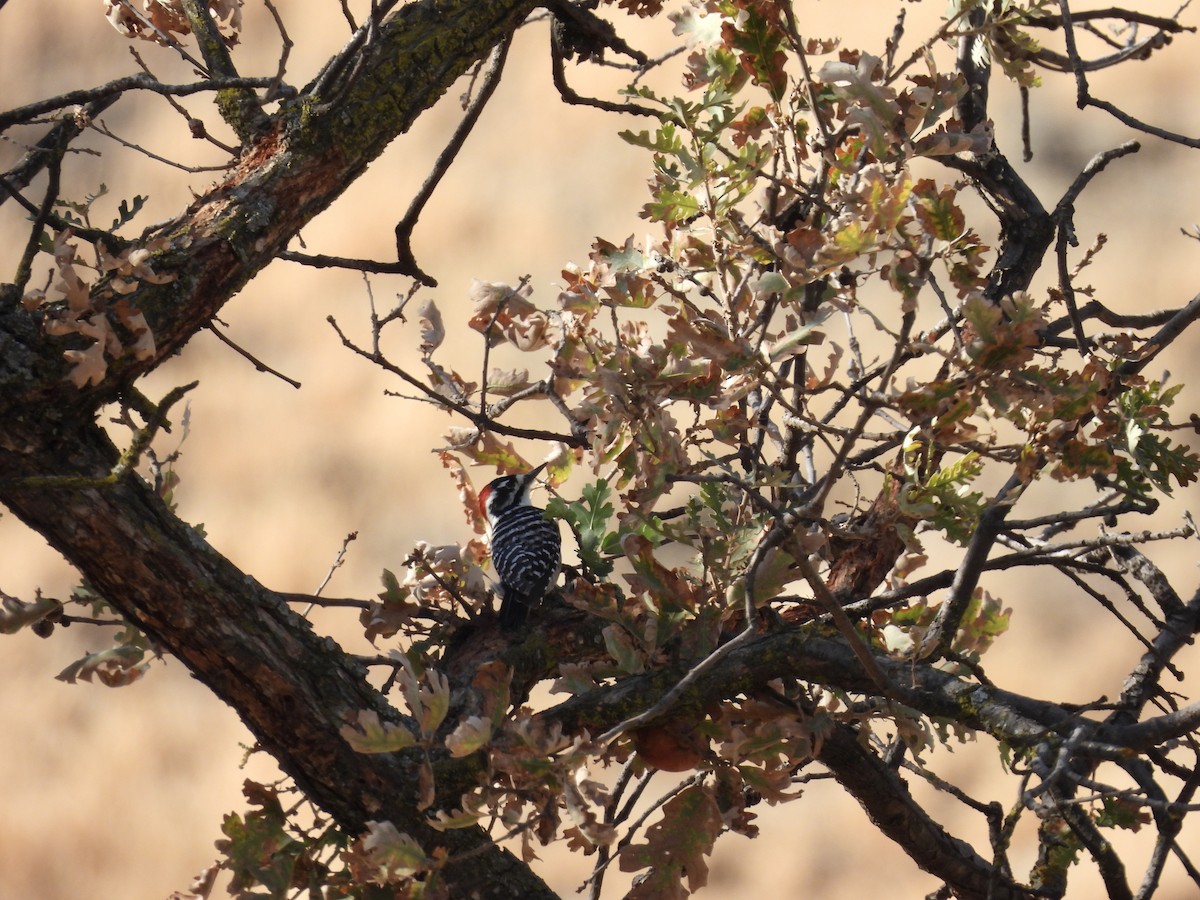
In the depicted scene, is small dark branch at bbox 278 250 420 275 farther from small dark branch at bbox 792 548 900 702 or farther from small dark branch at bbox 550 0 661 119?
small dark branch at bbox 792 548 900 702

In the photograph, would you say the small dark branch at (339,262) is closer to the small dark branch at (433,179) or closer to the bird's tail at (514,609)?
the small dark branch at (433,179)

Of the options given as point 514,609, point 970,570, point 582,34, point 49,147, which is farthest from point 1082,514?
point 49,147

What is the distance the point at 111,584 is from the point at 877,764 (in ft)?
2.62

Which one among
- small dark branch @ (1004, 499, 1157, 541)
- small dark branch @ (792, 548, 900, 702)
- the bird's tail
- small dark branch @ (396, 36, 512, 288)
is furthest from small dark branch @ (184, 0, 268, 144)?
small dark branch @ (1004, 499, 1157, 541)

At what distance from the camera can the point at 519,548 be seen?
1.50 meters

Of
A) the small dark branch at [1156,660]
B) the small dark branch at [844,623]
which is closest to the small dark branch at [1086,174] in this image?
the small dark branch at [1156,660]

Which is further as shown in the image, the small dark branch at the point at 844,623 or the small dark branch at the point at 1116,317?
the small dark branch at the point at 1116,317

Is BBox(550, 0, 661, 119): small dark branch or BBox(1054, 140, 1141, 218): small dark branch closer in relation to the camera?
BBox(1054, 140, 1141, 218): small dark branch

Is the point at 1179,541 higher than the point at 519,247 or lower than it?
lower

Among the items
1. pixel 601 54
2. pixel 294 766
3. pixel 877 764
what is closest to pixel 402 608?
pixel 294 766

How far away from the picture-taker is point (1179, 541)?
6.98 feet

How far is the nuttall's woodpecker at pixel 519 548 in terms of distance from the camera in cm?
131

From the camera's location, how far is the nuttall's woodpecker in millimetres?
1309

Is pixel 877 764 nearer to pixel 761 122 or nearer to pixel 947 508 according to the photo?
pixel 947 508
